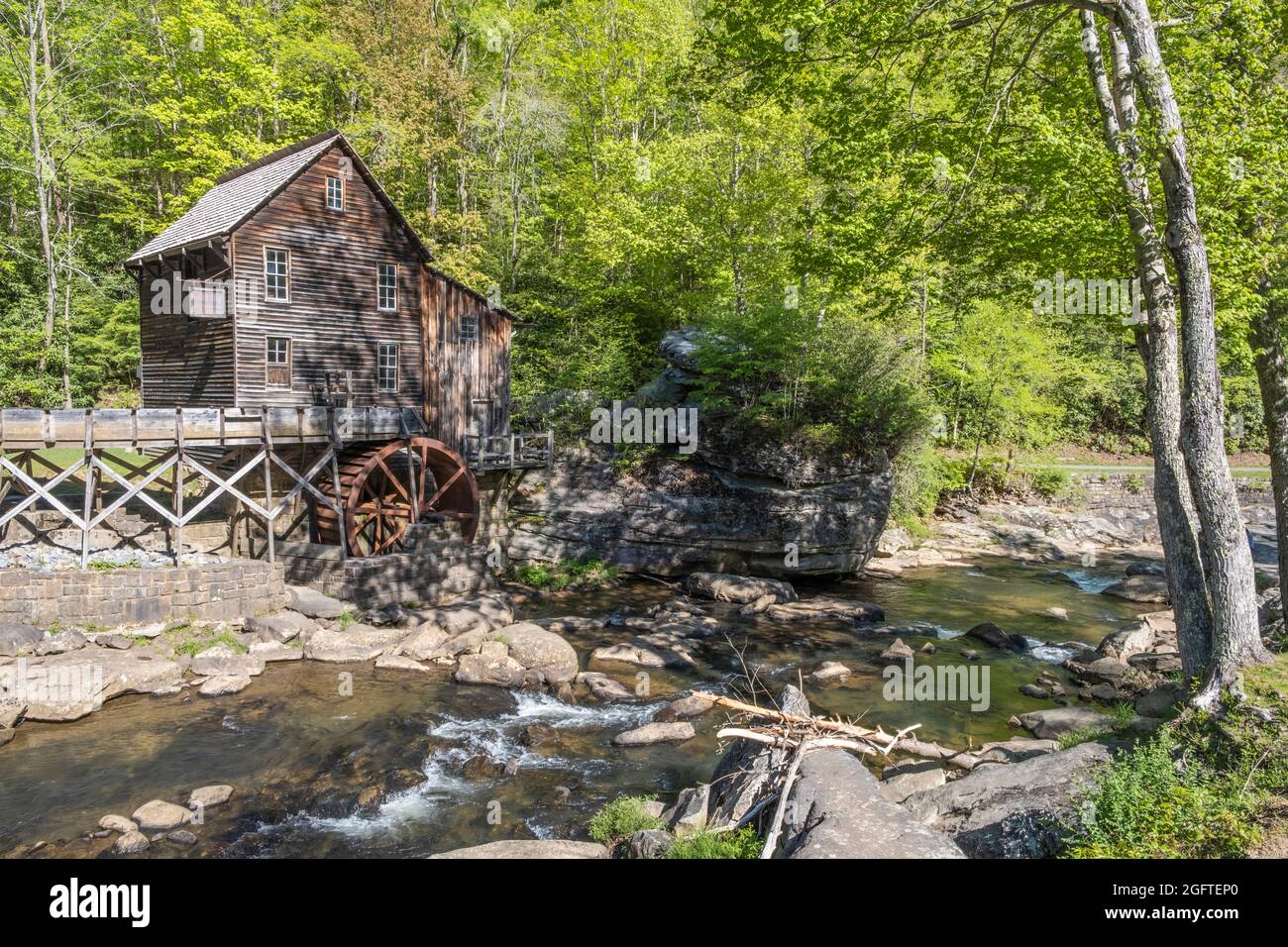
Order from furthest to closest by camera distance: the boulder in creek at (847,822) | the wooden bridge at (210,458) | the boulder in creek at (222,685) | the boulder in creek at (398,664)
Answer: the wooden bridge at (210,458), the boulder in creek at (398,664), the boulder in creek at (222,685), the boulder in creek at (847,822)

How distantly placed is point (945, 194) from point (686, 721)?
9225 millimetres

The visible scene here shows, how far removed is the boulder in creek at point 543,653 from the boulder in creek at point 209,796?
5.87m

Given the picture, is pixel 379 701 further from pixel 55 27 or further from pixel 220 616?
pixel 55 27

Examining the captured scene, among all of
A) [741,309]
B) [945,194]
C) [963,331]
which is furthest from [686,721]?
[963,331]

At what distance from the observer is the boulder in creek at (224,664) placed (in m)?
13.8

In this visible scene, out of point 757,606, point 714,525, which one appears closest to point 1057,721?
point 757,606

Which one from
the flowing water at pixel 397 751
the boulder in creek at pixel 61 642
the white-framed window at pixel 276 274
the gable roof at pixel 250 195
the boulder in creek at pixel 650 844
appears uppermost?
the gable roof at pixel 250 195

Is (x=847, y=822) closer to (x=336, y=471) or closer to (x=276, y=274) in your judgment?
(x=336, y=471)

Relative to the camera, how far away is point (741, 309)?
26.0 metres

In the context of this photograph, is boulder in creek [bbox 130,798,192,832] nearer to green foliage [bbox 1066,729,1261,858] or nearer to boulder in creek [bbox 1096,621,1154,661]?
green foliage [bbox 1066,729,1261,858]

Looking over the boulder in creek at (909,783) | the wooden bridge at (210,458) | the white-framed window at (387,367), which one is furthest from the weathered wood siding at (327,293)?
the boulder in creek at (909,783)

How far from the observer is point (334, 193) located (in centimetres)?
2061

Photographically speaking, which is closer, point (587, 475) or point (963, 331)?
point (587, 475)

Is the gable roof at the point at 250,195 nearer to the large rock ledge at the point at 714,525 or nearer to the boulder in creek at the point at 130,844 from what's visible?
the large rock ledge at the point at 714,525
